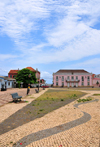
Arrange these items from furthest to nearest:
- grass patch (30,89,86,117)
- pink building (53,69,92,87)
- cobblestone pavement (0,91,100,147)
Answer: pink building (53,69,92,87), grass patch (30,89,86,117), cobblestone pavement (0,91,100,147)

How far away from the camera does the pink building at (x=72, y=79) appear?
65.2m

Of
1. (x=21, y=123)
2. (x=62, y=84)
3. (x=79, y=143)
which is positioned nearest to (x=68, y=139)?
(x=79, y=143)

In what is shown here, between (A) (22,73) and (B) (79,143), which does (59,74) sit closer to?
(A) (22,73)

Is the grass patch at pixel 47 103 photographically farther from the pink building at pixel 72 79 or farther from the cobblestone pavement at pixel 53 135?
the pink building at pixel 72 79

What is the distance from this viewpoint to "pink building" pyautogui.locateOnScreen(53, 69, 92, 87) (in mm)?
65250

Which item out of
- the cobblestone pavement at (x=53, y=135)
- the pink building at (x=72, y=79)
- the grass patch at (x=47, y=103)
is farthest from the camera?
the pink building at (x=72, y=79)

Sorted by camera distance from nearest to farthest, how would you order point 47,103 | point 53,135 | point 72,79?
point 53,135
point 47,103
point 72,79

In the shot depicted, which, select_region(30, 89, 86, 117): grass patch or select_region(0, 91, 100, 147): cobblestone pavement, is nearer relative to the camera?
select_region(0, 91, 100, 147): cobblestone pavement

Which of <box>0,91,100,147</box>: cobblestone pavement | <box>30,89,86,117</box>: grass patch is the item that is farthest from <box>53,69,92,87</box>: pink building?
<box>0,91,100,147</box>: cobblestone pavement

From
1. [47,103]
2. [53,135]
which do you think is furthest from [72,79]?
[53,135]

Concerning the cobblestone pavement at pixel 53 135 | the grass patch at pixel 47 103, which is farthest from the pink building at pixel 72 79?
the cobblestone pavement at pixel 53 135

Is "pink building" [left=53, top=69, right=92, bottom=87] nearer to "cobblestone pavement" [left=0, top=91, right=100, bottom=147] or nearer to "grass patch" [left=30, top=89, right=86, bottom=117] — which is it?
"grass patch" [left=30, top=89, right=86, bottom=117]

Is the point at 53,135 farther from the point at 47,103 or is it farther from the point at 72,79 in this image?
the point at 72,79

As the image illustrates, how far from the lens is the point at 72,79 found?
216 feet
